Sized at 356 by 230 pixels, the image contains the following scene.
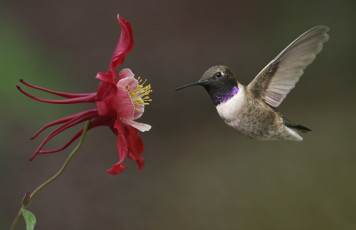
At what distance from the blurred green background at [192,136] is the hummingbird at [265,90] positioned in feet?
6.73

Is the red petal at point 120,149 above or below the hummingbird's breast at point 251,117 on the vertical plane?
below

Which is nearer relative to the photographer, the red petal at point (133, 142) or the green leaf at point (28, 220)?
the green leaf at point (28, 220)

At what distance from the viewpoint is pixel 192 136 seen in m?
4.26

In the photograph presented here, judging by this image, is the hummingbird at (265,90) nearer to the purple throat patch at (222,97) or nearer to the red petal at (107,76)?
the purple throat patch at (222,97)

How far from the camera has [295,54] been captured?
115cm

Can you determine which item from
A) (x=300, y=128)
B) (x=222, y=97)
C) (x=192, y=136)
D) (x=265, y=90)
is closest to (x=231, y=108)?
(x=222, y=97)

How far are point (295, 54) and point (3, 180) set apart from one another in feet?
8.91

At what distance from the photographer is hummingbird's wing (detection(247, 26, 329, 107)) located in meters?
1.10

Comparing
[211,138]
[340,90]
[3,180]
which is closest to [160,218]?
[211,138]

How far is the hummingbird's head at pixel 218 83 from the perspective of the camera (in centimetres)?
102

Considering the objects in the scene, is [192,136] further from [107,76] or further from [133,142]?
[107,76]

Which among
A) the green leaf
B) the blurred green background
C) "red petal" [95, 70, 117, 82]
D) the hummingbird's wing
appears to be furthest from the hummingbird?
the blurred green background

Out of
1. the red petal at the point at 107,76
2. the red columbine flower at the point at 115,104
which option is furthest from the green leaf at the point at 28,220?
the red petal at the point at 107,76

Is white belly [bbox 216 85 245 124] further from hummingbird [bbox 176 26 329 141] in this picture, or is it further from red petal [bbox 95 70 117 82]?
red petal [bbox 95 70 117 82]
